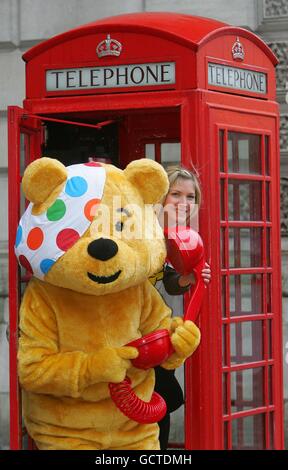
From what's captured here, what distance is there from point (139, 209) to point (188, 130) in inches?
24.9

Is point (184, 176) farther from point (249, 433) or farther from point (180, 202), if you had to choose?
point (249, 433)

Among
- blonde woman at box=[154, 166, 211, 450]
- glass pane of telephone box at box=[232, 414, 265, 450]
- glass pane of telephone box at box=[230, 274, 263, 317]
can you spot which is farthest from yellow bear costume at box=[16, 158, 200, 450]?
glass pane of telephone box at box=[232, 414, 265, 450]

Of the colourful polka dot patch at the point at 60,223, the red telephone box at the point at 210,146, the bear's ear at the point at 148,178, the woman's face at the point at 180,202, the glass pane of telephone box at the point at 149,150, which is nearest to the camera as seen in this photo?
the colourful polka dot patch at the point at 60,223

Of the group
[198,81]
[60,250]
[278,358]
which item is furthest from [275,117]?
[60,250]

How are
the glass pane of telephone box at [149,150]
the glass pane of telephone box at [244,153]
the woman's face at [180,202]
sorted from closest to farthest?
the woman's face at [180,202], the glass pane of telephone box at [244,153], the glass pane of telephone box at [149,150]

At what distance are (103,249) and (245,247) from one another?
4.30 feet

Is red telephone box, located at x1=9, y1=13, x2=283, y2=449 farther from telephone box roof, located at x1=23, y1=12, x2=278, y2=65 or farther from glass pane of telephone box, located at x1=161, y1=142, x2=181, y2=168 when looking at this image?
glass pane of telephone box, located at x1=161, y1=142, x2=181, y2=168

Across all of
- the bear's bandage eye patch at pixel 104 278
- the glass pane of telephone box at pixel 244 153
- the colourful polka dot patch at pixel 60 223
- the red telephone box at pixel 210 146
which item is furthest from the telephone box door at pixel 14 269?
the glass pane of telephone box at pixel 244 153

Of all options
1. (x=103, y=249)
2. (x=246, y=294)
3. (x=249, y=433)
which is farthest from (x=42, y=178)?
(x=249, y=433)

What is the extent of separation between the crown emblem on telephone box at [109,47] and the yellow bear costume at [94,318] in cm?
76

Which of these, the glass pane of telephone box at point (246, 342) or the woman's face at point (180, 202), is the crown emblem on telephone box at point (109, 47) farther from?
the glass pane of telephone box at point (246, 342)

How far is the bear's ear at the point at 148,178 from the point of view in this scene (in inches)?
200

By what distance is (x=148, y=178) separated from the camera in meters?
5.10

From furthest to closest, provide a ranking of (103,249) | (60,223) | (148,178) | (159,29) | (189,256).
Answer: (159,29), (189,256), (148,178), (60,223), (103,249)
